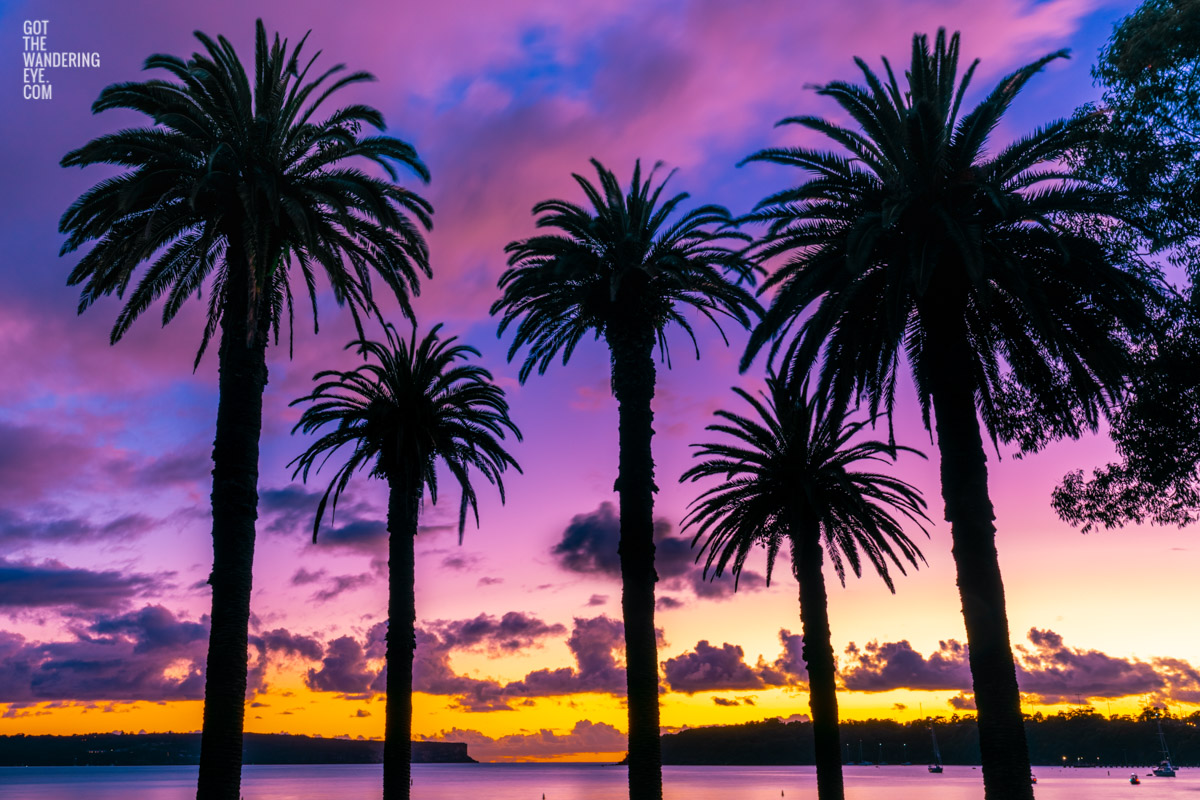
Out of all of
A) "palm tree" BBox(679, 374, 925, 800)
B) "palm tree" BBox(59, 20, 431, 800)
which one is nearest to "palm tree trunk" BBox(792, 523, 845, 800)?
"palm tree" BBox(679, 374, 925, 800)

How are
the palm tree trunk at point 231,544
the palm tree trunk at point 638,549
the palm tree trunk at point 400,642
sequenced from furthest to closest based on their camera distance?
1. the palm tree trunk at point 400,642
2. the palm tree trunk at point 638,549
3. the palm tree trunk at point 231,544

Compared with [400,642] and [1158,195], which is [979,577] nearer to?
[1158,195]

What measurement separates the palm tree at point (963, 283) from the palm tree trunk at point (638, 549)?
5.16 m

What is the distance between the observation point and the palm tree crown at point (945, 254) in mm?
18250

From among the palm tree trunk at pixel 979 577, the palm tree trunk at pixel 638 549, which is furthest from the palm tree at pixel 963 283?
the palm tree trunk at pixel 638 549

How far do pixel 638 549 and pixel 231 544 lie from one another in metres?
10.6

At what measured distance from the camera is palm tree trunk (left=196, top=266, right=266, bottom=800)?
16531 mm

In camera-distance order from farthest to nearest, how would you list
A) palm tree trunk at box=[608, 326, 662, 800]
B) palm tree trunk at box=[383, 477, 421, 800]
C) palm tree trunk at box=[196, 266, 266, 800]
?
palm tree trunk at box=[383, 477, 421, 800] → palm tree trunk at box=[608, 326, 662, 800] → palm tree trunk at box=[196, 266, 266, 800]

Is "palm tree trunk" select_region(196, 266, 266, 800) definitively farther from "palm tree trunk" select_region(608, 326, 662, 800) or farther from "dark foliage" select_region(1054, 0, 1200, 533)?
"dark foliage" select_region(1054, 0, 1200, 533)

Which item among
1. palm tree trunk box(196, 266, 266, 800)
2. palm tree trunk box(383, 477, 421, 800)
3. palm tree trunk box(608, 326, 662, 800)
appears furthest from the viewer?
palm tree trunk box(383, 477, 421, 800)

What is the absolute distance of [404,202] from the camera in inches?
876

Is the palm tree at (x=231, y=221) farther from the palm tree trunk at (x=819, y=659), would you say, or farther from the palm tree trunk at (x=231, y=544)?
the palm tree trunk at (x=819, y=659)

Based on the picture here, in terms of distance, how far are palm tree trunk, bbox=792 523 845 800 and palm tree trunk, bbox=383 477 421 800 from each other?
13206mm

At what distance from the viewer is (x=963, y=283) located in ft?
64.4
